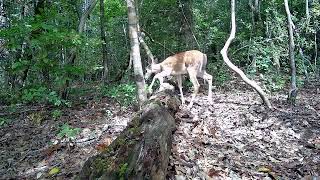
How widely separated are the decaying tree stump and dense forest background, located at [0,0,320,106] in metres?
3.74

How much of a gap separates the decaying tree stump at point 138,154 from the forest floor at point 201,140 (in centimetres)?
45

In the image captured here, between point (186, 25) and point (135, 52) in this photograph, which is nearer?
point (135, 52)

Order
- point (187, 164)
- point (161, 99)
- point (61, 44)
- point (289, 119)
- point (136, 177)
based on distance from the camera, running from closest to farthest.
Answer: point (136, 177), point (187, 164), point (161, 99), point (289, 119), point (61, 44)

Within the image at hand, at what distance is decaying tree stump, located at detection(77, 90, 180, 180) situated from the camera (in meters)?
4.70

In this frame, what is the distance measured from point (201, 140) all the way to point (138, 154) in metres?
2.29

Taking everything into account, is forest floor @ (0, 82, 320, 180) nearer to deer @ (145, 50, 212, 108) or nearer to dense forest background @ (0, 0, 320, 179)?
dense forest background @ (0, 0, 320, 179)

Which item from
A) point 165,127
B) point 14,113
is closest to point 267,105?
point 165,127

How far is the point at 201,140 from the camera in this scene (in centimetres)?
694

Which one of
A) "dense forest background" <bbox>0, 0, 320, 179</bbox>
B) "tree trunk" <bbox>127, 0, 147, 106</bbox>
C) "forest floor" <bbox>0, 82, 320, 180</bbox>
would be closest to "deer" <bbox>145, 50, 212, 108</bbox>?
"dense forest background" <bbox>0, 0, 320, 179</bbox>

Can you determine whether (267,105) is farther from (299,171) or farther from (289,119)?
(299,171)

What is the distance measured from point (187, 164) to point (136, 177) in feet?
4.73

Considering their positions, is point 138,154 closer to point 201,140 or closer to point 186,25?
point 201,140

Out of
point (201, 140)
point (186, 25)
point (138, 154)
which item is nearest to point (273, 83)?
point (186, 25)

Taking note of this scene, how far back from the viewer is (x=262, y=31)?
17109 mm
